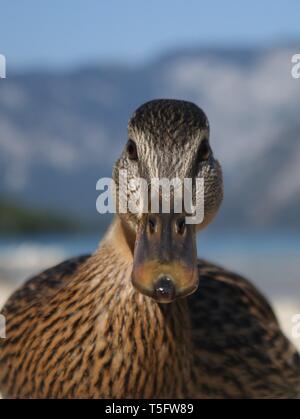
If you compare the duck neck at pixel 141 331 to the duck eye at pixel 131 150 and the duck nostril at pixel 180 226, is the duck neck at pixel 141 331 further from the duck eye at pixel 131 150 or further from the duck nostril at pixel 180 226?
the duck nostril at pixel 180 226

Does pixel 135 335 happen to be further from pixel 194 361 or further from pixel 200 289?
pixel 200 289

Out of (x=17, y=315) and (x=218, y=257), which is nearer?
(x=17, y=315)

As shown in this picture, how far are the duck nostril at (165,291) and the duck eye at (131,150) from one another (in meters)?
0.60

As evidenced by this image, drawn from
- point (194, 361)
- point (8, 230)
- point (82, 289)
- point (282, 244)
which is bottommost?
point (194, 361)

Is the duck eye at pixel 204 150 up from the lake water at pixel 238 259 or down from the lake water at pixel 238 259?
down

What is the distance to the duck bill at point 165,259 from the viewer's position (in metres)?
3.05

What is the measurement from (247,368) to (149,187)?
1.32 meters

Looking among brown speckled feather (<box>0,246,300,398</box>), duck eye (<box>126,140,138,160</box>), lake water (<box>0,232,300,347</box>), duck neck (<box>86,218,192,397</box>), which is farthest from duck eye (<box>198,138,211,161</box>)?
lake water (<box>0,232,300,347</box>)

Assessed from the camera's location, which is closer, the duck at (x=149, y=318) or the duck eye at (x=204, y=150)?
the duck at (x=149, y=318)

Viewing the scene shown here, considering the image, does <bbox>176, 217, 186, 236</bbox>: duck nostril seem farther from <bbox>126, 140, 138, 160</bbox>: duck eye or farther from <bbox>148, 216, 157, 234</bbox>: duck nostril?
<bbox>126, 140, 138, 160</bbox>: duck eye

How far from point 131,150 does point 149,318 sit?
2.45 feet

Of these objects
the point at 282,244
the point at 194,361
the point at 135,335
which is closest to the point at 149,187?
the point at 135,335

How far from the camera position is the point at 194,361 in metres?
4.00

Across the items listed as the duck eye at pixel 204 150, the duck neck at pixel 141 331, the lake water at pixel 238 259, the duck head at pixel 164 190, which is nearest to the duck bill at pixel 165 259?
the duck head at pixel 164 190
